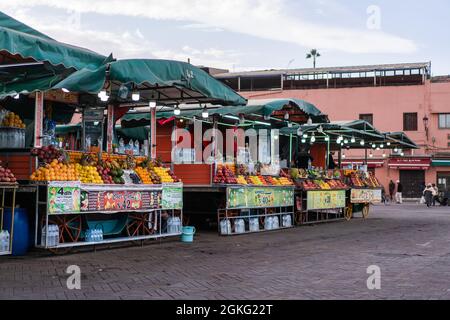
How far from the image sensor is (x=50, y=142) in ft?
37.0

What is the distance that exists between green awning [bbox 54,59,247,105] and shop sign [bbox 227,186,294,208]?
2.30 meters

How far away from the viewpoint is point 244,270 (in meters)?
9.19

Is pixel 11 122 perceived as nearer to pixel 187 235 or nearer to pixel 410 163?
pixel 187 235

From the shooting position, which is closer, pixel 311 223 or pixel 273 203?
pixel 273 203

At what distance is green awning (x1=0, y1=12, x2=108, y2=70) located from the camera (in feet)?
34.0

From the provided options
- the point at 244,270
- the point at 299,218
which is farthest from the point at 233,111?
the point at 244,270

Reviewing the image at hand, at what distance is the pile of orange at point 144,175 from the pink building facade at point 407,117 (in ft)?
103

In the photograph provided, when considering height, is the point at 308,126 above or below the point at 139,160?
above

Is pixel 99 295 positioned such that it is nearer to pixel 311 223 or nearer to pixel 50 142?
pixel 50 142

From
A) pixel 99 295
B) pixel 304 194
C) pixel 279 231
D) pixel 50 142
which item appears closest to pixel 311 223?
pixel 304 194

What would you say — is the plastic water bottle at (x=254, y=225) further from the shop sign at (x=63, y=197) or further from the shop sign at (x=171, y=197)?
the shop sign at (x=63, y=197)

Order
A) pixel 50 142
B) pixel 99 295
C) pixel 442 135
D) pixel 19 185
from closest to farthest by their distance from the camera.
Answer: pixel 99 295, pixel 19 185, pixel 50 142, pixel 442 135

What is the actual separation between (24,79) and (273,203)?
25.1 ft

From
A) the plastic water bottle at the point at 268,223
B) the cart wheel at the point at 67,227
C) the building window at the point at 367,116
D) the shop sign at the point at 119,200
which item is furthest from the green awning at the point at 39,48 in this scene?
the building window at the point at 367,116
